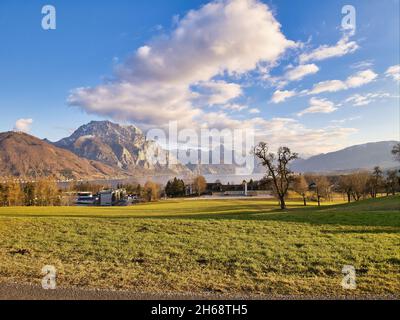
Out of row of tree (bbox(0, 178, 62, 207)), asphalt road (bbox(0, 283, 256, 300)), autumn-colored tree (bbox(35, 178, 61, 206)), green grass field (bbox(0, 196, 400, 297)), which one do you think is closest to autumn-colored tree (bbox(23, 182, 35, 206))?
row of tree (bbox(0, 178, 62, 207))

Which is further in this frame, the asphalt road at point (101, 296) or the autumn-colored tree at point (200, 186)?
the autumn-colored tree at point (200, 186)

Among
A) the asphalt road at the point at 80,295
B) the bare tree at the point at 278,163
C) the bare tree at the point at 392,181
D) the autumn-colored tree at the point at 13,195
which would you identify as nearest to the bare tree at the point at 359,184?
the bare tree at the point at 392,181

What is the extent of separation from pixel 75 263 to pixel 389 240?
13.1m

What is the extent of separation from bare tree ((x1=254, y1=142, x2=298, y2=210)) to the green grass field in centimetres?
2832

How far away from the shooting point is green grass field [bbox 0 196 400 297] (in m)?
7.31

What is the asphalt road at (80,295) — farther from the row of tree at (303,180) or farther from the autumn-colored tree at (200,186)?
the autumn-colored tree at (200,186)

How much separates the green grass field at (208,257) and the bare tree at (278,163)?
28319 mm

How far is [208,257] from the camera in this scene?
10281 mm

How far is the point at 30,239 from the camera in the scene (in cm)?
1361

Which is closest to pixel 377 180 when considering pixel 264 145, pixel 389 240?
pixel 264 145

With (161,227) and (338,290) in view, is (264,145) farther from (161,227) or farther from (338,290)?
(338,290)

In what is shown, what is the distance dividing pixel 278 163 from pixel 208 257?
126 feet

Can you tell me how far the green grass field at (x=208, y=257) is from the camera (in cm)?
731

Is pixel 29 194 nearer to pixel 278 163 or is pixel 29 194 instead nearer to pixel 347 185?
pixel 278 163
